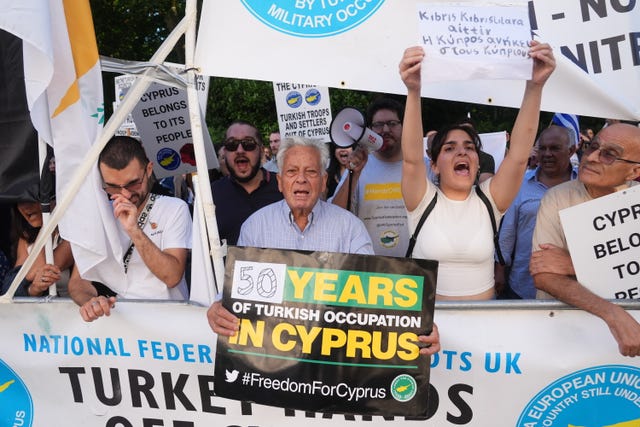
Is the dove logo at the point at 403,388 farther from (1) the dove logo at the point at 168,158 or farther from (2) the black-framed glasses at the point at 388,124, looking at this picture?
(1) the dove logo at the point at 168,158

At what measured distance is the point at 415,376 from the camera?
301 cm

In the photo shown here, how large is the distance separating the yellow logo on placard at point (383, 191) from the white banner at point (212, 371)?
1439 mm

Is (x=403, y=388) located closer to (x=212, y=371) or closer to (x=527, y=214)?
(x=212, y=371)

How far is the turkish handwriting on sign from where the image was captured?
2.96m

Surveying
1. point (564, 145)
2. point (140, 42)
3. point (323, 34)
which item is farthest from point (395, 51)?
point (140, 42)

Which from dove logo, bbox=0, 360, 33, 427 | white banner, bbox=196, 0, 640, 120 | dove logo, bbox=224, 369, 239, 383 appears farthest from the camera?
dove logo, bbox=0, 360, 33, 427

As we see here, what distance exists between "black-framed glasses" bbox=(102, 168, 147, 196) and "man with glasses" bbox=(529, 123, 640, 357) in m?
2.02

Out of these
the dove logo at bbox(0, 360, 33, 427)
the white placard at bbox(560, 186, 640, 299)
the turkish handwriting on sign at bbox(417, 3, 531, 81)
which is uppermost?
the turkish handwriting on sign at bbox(417, 3, 531, 81)

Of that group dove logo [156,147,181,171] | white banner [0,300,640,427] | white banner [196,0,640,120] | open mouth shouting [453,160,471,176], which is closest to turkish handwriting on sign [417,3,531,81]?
white banner [196,0,640,120]

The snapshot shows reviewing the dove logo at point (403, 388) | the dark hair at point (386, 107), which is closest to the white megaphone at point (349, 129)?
the dark hair at point (386, 107)

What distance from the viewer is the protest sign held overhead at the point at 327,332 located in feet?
9.85

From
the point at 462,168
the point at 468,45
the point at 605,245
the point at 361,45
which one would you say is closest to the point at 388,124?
the point at 462,168

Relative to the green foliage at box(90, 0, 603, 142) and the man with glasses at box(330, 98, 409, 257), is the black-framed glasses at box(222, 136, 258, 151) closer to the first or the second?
the man with glasses at box(330, 98, 409, 257)

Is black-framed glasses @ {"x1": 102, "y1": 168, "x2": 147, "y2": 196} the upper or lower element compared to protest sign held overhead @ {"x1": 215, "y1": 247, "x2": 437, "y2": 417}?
upper
